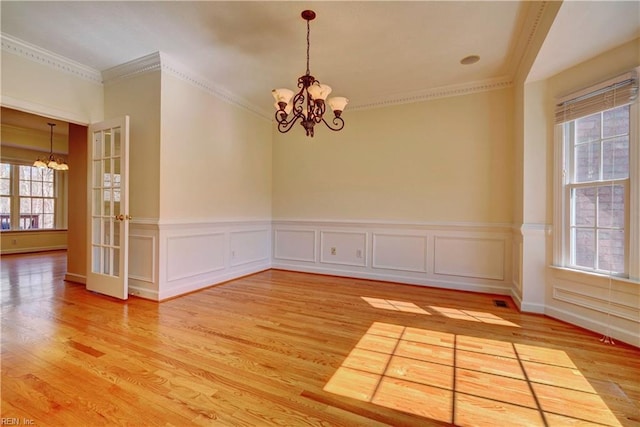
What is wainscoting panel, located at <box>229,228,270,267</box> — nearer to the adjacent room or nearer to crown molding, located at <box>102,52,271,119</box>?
the adjacent room

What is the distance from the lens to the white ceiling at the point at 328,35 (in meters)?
2.39

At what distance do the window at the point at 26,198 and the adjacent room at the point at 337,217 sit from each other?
3.14 meters

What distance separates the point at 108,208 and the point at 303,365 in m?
3.28

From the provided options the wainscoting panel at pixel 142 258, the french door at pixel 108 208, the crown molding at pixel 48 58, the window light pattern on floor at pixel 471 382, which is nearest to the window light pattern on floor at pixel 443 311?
the window light pattern on floor at pixel 471 382

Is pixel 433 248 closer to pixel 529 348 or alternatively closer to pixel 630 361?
pixel 529 348

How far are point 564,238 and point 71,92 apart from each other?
586 centimetres

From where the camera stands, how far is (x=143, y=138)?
3.47 m

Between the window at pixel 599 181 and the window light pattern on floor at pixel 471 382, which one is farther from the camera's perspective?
the window at pixel 599 181

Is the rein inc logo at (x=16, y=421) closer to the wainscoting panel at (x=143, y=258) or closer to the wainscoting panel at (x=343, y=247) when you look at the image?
the wainscoting panel at (x=143, y=258)

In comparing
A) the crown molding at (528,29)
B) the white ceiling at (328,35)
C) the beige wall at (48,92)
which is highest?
the white ceiling at (328,35)

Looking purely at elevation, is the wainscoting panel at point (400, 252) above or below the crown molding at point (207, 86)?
below

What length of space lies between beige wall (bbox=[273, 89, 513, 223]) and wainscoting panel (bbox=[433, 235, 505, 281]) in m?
0.30

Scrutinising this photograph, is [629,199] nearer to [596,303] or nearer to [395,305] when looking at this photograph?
[596,303]

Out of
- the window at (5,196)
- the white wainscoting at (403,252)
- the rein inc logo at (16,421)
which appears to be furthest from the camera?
the window at (5,196)
